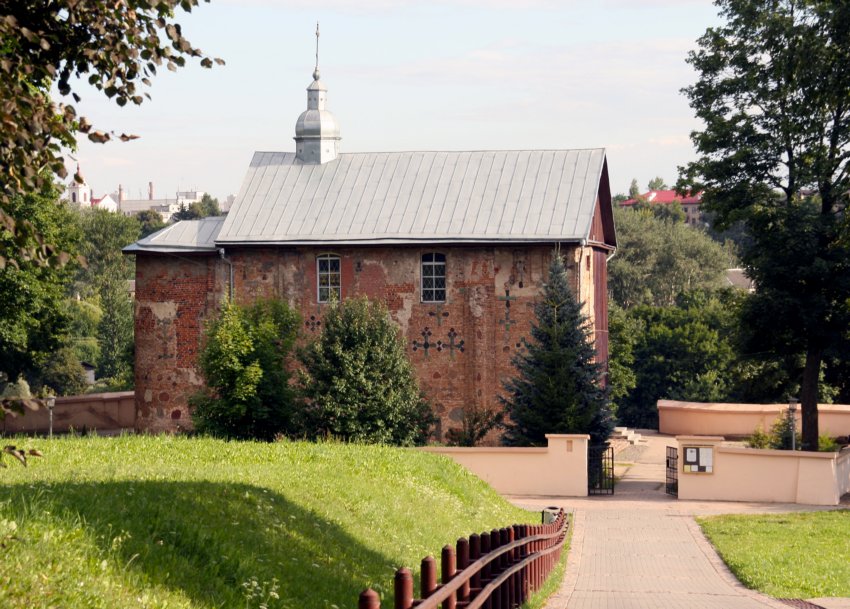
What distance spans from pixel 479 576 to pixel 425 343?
26.9m

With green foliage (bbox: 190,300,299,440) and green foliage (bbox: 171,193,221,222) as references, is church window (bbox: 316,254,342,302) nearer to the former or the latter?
green foliage (bbox: 190,300,299,440)

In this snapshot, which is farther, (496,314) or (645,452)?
(645,452)

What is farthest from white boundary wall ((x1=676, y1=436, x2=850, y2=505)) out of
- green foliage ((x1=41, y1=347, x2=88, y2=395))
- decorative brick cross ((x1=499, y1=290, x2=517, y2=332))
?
green foliage ((x1=41, y1=347, x2=88, y2=395))

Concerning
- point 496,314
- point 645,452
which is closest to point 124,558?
point 496,314

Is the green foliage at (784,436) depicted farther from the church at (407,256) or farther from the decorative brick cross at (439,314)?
the decorative brick cross at (439,314)

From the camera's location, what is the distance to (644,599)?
14.0 metres

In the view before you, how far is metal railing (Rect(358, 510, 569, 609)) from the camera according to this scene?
595 centimetres

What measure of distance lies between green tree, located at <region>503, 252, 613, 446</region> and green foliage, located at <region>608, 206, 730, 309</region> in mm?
47693

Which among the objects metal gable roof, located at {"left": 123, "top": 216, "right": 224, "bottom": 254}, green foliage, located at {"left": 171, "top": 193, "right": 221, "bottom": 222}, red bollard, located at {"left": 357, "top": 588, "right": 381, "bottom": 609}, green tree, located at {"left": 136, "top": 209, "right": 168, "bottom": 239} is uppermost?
green foliage, located at {"left": 171, "top": 193, "right": 221, "bottom": 222}

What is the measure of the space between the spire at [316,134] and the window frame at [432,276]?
19.7ft

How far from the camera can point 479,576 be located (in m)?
8.61

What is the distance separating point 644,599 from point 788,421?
2199cm

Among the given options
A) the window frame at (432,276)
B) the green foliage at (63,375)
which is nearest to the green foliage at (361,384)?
the window frame at (432,276)

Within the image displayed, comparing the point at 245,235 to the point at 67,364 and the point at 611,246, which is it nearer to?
the point at 611,246
